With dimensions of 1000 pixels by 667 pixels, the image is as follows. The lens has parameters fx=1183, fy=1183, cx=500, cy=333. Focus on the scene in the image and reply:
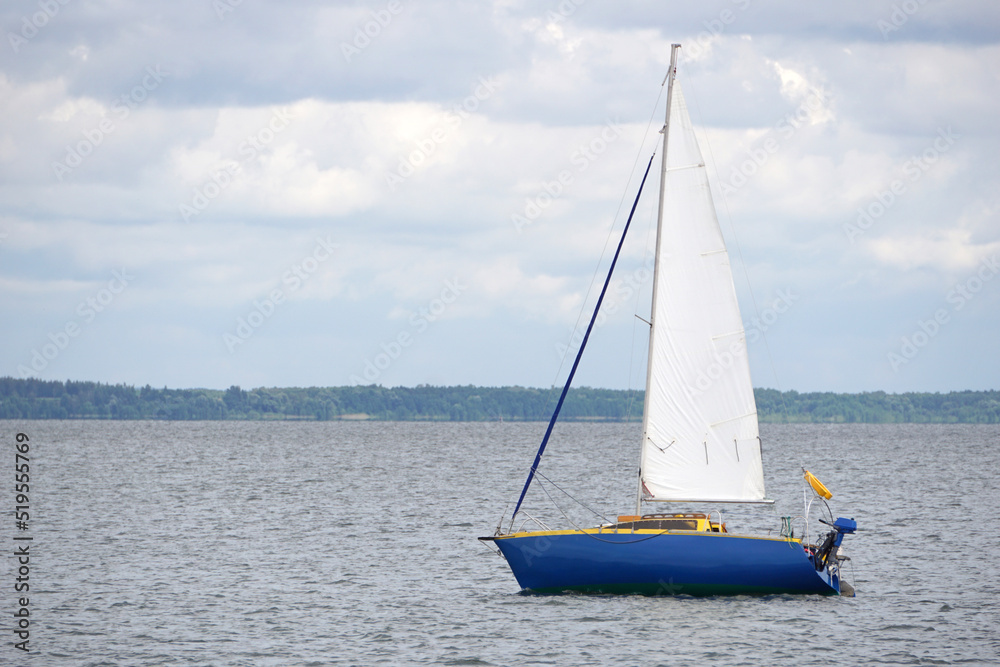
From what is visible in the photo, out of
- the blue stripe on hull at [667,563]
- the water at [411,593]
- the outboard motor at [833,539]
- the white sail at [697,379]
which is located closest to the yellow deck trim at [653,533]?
the blue stripe on hull at [667,563]

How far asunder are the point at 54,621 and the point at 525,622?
1110 centimetres

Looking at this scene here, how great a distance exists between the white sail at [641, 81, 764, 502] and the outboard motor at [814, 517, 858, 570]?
2.03 metres

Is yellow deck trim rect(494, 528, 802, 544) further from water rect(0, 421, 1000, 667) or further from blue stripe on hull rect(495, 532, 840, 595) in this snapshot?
water rect(0, 421, 1000, 667)

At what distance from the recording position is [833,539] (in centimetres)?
2889

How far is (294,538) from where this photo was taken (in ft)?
148

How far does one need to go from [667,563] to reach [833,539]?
14.3 feet

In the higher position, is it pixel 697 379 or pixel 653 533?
pixel 697 379

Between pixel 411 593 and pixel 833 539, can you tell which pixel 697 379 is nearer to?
pixel 833 539

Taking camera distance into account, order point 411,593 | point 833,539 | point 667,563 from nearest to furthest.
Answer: point 667,563
point 833,539
point 411,593

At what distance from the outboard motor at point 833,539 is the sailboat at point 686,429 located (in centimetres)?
3

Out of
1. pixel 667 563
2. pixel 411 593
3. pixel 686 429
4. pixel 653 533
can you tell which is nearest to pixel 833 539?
pixel 667 563

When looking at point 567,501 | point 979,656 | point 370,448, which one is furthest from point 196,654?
point 370,448

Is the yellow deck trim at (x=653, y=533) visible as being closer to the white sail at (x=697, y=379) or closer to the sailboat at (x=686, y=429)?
the sailboat at (x=686, y=429)

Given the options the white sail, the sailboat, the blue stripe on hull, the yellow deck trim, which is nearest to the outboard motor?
the sailboat
